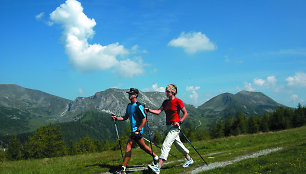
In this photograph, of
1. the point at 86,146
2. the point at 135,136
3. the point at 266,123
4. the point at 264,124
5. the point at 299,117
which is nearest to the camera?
the point at 135,136

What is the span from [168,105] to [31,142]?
52.6m

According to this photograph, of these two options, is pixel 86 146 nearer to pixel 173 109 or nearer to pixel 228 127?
pixel 228 127

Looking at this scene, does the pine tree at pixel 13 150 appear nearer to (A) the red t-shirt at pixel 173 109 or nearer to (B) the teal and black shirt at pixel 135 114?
(B) the teal and black shirt at pixel 135 114

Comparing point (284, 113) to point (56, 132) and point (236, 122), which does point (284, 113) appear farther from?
point (56, 132)

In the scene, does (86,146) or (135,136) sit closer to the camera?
(135,136)

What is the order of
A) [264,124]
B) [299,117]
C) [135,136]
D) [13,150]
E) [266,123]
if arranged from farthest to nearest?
1. [264,124]
2. [266,123]
3. [299,117]
4. [13,150]
5. [135,136]

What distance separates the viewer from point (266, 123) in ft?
256

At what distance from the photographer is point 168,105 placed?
9.33m

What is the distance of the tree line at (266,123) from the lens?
250 ft

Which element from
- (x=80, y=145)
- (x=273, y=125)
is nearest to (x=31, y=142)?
(x=80, y=145)

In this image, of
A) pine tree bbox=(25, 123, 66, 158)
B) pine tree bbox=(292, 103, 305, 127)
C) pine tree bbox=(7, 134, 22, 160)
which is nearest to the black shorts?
pine tree bbox=(25, 123, 66, 158)

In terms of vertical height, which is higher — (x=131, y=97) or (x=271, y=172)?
(x=131, y=97)

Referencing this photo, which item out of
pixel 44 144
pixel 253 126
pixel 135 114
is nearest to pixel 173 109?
pixel 135 114

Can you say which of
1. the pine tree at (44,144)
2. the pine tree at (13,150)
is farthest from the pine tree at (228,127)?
the pine tree at (13,150)
